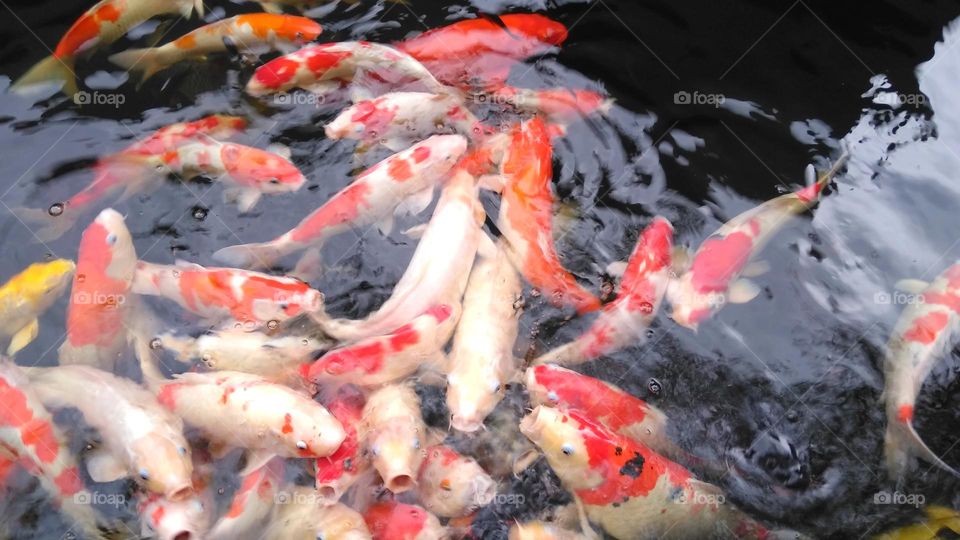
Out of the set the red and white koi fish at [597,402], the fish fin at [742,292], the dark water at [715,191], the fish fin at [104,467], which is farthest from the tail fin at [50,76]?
the fish fin at [742,292]

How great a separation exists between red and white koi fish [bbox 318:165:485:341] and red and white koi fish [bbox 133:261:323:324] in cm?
20

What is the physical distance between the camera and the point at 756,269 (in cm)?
450

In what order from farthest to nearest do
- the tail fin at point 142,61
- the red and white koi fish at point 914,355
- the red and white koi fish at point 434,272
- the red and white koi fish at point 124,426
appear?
the tail fin at point 142,61, the red and white koi fish at point 434,272, the red and white koi fish at point 914,355, the red and white koi fish at point 124,426

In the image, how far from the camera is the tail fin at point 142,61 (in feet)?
17.6

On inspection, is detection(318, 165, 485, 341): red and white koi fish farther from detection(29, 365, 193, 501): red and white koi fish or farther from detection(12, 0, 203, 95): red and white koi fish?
detection(12, 0, 203, 95): red and white koi fish

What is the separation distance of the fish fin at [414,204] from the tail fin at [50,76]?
2531 millimetres

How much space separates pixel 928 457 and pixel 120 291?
434cm

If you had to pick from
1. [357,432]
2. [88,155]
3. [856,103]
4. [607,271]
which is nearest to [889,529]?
[607,271]

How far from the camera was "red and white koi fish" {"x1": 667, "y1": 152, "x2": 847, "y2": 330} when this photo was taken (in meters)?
4.25

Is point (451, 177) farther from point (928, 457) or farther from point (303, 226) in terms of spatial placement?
point (928, 457)

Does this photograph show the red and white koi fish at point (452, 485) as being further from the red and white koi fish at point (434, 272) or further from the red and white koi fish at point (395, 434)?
the red and white koi fish at point (434, 272)

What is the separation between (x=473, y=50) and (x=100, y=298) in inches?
113

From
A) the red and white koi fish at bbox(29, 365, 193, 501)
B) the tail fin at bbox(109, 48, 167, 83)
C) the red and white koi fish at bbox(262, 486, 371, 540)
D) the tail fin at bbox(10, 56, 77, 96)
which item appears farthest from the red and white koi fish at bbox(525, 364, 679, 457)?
the tail fin at bbox(10, 56, 77, 96)

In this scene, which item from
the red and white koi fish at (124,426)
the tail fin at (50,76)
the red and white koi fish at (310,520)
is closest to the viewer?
the red and white koi fish at (310,520)
